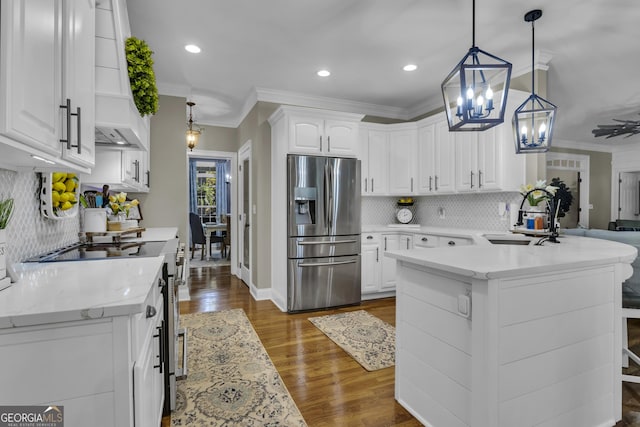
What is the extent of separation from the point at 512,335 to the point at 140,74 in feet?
8.71

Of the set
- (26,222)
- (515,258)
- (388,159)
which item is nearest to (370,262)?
(388,159)

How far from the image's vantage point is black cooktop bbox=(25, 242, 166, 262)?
5.57 feet

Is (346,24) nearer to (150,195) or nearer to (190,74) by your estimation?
(190,74)

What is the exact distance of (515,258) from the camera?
1.66 metres

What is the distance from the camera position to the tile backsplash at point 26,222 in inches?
59.5

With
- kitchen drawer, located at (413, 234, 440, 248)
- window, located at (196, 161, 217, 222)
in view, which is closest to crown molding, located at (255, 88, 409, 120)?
kitchen drawer, located at (413, 234, 440, 248)

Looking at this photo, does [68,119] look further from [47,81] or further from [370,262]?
[370,262]

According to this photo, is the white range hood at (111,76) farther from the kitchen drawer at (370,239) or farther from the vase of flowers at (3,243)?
the kitchen drawer at (370,239)

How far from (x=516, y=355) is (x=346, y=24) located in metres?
2.73

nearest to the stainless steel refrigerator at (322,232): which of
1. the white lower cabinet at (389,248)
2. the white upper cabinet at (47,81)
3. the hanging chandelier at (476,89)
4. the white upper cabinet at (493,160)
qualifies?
the white lower cabinet at (389,248)

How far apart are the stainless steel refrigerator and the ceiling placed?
3.58 ft

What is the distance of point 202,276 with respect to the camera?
582 centimetres

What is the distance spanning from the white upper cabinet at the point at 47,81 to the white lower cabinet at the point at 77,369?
0.53 m

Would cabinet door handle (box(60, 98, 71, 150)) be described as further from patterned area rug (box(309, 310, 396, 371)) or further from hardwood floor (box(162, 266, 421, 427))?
patterned area rug (box(309, 310, 396, 371))
